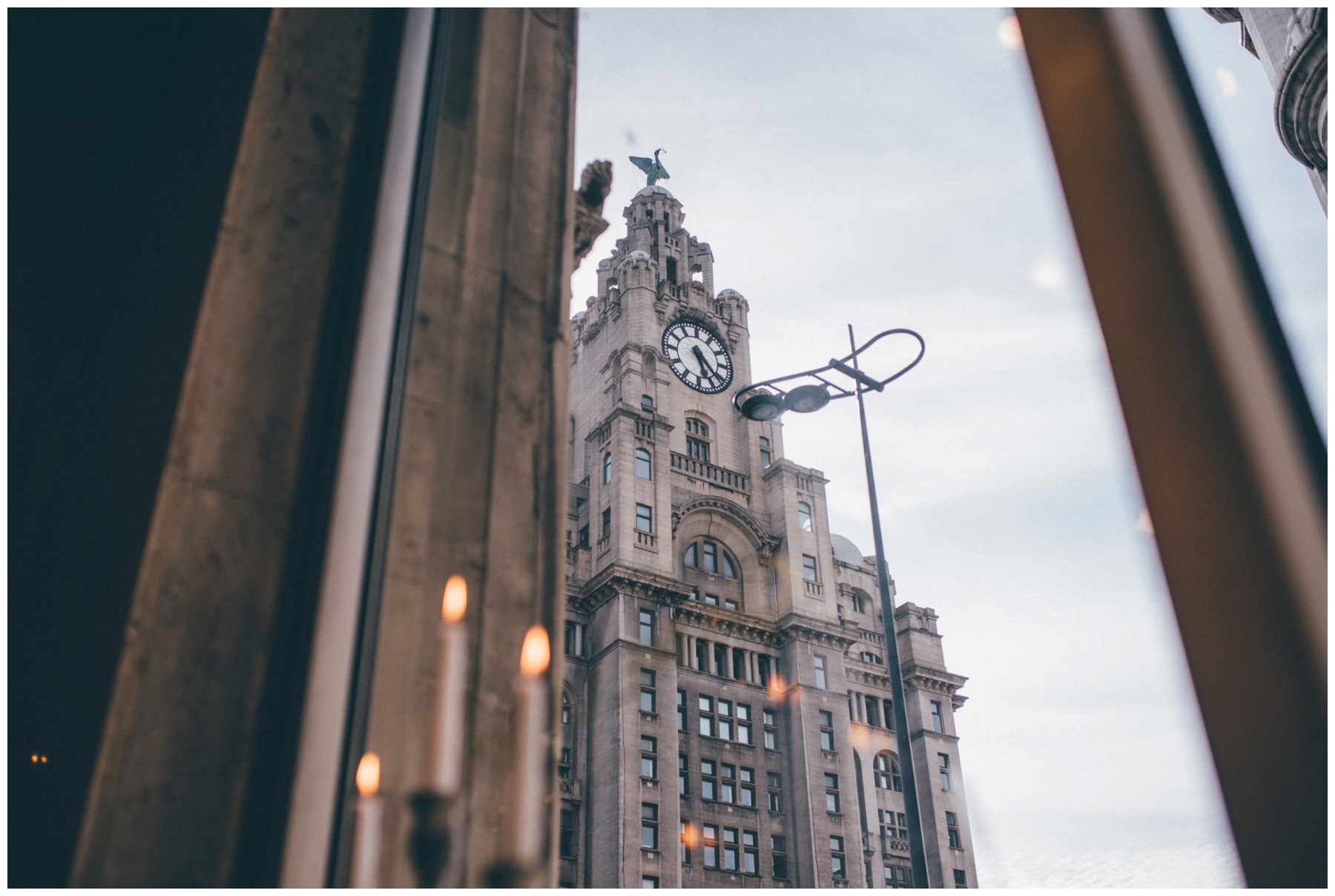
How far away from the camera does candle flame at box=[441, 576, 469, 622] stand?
6.01 ft

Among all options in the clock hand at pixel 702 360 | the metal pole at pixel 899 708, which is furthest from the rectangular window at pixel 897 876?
the metal pole at pixel 899 708

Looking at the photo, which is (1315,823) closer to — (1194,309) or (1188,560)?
(1188,560)

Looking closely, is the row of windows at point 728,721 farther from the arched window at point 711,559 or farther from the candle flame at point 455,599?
the candle flame at point 455,599

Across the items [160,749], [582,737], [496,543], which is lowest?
[160,749]

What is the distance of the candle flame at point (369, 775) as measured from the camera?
175cm

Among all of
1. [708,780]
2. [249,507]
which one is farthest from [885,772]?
[249,507]

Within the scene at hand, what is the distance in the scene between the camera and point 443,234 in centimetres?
238

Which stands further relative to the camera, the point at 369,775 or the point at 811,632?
the point at 811,632

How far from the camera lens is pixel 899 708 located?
889cm

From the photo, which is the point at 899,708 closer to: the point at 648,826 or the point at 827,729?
the point at 648,826

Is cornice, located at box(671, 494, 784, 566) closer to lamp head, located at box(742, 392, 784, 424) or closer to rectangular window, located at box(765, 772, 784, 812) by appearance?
rectangular window, located at box(765, 772, 784, 812)

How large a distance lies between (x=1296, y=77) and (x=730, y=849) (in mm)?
33446

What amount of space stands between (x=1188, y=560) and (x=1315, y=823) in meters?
0.43

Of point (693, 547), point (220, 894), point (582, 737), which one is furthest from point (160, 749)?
point (693, 547)
